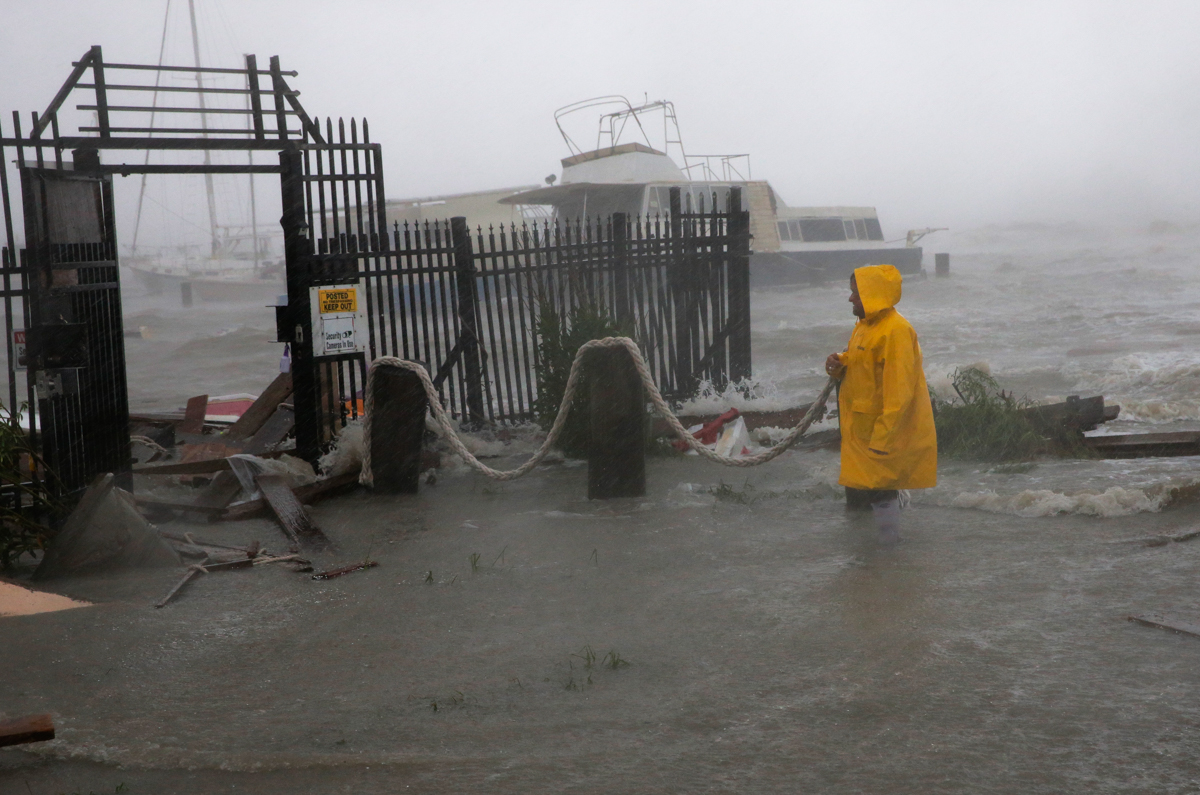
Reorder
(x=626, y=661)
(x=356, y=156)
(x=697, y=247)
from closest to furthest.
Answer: (x=626, y=661) → (x=356, y=156) → (x=697, y=247)

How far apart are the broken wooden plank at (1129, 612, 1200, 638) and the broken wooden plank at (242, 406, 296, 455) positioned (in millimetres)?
7347

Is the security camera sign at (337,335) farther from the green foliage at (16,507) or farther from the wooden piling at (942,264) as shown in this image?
the wooden piling at (942,264)

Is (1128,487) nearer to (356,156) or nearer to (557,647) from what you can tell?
(557,647)

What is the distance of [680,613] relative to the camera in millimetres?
4625

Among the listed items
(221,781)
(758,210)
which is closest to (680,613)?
(221,781)

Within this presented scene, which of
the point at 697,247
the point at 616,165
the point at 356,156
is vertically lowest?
the point at 697,247

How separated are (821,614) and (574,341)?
4453mm

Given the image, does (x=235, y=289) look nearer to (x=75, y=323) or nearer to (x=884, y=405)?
(x=75, y=323)

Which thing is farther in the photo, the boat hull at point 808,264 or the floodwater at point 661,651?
the boat hull at point 808,264

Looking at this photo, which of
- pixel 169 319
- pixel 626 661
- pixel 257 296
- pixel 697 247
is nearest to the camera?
pixel 626 661

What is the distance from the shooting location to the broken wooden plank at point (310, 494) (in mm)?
7082

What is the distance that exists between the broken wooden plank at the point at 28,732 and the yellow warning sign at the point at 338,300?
17.3 feet

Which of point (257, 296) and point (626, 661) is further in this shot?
point (257, 296)

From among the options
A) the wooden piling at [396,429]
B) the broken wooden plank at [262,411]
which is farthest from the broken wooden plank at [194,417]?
the wooden piling at [396,429]
